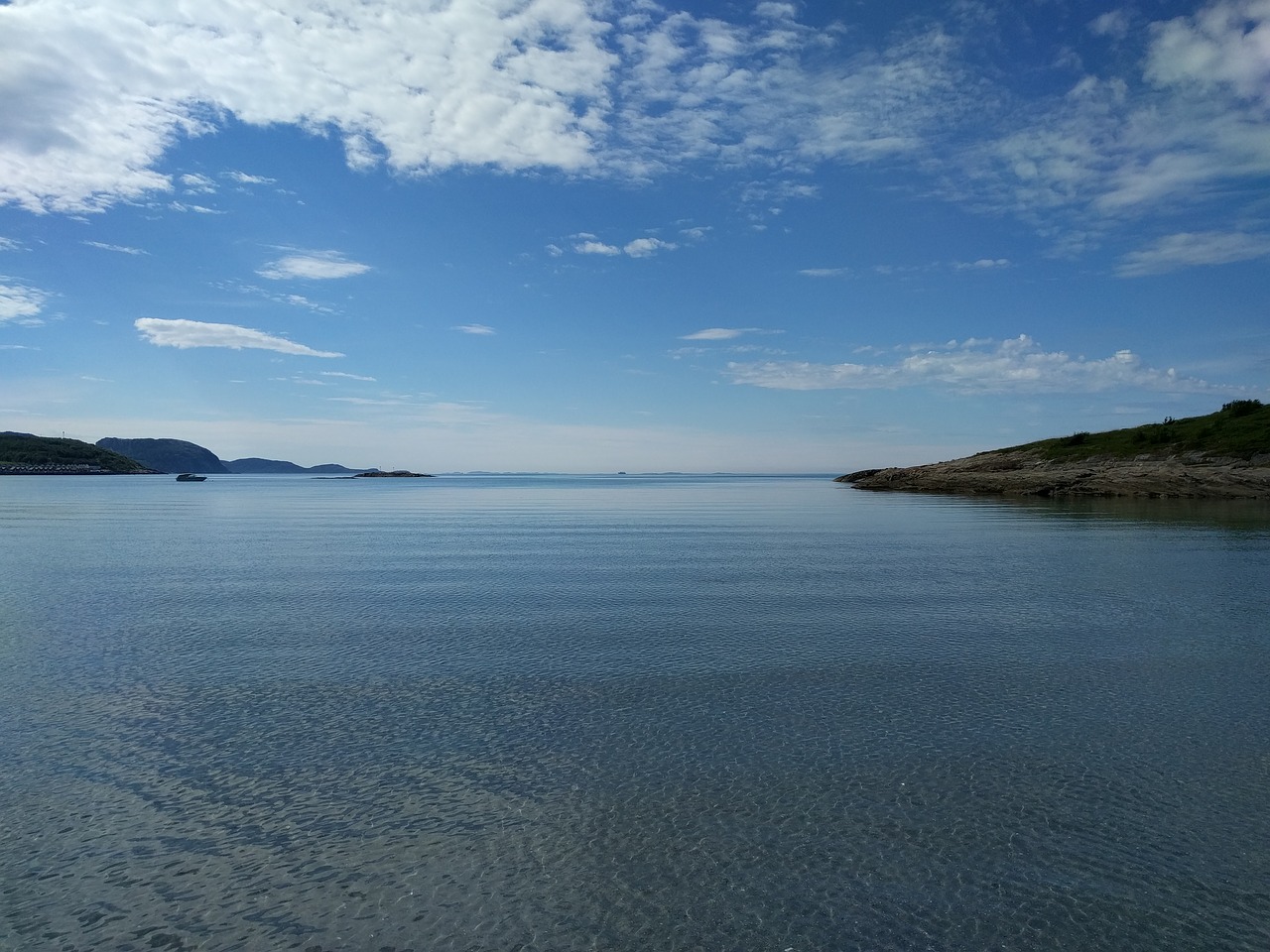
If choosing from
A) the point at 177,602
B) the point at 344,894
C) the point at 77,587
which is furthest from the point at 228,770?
the point at 77,587

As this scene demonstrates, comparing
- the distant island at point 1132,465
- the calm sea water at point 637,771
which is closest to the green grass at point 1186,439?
the distant island at point 1132,465

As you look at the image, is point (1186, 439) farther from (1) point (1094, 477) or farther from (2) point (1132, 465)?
(1) point (1094, 477)

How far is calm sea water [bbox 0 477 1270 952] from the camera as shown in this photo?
7.15 meters

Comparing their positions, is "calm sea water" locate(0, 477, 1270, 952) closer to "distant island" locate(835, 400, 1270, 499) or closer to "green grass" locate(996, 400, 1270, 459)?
"distant island" locate(835, 400, 1270, 499)

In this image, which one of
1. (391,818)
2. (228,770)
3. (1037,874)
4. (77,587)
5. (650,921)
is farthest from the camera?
(77,587)

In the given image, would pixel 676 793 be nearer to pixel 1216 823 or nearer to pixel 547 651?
pixel 1216 823

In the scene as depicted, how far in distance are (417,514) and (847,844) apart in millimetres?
66369

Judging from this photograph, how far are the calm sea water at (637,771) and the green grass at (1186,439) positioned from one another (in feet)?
292

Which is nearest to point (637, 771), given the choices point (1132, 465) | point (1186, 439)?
point (1132, 465)

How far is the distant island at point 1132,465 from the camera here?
8138 cm

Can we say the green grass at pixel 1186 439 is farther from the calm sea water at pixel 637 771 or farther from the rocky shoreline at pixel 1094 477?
the calm sea water at pixel 637 771

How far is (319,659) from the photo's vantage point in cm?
1631

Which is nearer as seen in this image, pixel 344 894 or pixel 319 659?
pixel 344 894

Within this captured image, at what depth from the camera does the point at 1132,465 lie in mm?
91750
